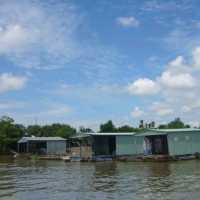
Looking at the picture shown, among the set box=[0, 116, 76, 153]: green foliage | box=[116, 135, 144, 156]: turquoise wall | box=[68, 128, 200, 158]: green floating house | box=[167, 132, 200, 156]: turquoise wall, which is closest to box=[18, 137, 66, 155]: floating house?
box=[0, 116, 76, 153]: green foliage

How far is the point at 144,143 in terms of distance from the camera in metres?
45.2

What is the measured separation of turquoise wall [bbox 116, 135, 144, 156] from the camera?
148 ft

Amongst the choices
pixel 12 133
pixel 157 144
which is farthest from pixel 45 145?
pixel 157 144

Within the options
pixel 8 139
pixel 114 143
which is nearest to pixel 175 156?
pixel 114 143

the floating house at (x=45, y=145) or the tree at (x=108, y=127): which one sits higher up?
the tree at (x=108, y=127)

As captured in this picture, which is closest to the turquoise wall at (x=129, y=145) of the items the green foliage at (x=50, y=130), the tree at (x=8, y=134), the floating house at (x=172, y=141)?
the floating house at (x=172, y=141)

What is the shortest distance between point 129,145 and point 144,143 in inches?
66.1

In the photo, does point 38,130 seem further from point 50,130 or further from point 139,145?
point 139,145

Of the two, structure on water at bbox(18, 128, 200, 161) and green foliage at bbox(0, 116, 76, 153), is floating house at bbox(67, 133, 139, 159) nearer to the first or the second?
structure on water at bbox(18, 128, 200, 161)

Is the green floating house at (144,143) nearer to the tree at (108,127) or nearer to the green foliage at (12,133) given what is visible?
the green foliage at (12,133)

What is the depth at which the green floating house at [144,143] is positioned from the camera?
135ft

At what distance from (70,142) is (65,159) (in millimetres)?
21151

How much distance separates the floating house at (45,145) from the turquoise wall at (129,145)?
50.7 ft

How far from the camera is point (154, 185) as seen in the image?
19359 millimetres
